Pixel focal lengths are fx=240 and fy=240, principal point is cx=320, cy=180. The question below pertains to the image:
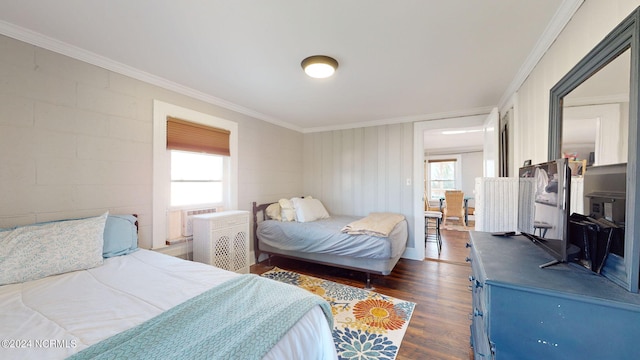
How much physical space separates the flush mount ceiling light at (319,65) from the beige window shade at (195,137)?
60.3 inches

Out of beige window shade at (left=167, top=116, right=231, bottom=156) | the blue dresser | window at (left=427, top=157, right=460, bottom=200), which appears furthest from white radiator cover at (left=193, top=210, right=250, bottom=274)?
window at (left=427, top=157, right=460, bottom=200)

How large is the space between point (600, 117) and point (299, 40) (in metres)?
1.76

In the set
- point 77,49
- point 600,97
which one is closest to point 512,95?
point 600,97

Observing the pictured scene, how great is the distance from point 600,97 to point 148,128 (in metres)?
3.28

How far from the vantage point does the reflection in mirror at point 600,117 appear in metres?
0.92

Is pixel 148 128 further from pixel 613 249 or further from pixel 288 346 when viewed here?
pixel 613 249

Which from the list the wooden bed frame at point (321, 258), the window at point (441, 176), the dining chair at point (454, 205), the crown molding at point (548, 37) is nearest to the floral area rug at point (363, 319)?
the wooden bed frame at point (321, 258)

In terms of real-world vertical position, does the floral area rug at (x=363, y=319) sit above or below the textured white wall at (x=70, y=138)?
below

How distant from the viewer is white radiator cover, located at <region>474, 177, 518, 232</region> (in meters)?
1.92

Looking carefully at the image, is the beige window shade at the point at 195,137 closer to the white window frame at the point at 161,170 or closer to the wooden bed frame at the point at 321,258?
the white window frame at the point at 161,170

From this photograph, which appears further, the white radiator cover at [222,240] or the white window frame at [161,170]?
the white radiator cover at [222,240]

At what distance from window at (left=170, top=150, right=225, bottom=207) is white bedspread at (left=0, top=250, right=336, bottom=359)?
119 cm

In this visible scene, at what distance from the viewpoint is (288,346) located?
3.20 ft

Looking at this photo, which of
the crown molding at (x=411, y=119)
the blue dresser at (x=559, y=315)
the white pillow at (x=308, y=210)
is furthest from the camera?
the white pillow at (x=308, y=210)
